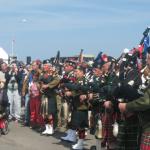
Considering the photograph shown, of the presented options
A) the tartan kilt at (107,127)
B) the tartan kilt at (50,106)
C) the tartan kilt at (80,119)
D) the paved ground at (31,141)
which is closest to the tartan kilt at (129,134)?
the tartan kilt at (107,127)

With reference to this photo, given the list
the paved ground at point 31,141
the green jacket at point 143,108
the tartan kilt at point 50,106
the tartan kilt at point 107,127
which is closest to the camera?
the green jacket at point 143,108

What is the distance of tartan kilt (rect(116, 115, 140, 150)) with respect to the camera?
6820 millimetres

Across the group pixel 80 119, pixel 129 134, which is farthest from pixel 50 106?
pixel 129 134

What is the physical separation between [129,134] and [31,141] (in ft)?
14.5

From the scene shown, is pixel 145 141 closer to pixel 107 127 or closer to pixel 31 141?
pixel 107 127

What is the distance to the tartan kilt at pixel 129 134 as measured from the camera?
682 cm

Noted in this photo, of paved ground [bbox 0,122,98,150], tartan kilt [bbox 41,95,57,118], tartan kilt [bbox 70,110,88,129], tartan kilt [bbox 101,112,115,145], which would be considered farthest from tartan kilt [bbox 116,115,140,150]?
tartan kilt [bbox 41,95,57,118]

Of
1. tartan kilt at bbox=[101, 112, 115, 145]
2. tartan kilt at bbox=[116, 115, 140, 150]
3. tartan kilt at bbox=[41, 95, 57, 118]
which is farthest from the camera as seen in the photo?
tartan kilt at bbox=[41, 95, 57, 118]

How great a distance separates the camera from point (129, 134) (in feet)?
22.6

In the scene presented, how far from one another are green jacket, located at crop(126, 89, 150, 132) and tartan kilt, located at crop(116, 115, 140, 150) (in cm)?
109

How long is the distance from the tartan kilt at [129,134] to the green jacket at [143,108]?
109cm

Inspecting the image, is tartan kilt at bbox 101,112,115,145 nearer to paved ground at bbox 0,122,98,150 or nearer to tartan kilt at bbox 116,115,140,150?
tartan kilt at bbox 116,115,140,150

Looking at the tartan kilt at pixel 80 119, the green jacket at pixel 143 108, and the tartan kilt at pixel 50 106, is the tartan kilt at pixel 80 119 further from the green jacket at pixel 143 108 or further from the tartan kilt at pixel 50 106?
the green jacket at pixel 143 108

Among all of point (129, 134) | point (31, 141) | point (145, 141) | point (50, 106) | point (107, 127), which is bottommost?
point (31, 141)
